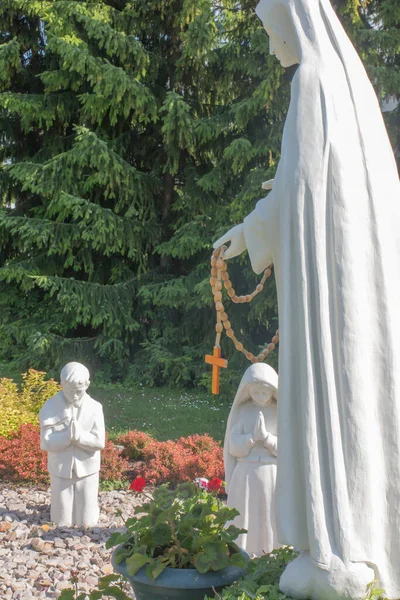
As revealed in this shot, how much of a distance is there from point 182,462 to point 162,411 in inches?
162

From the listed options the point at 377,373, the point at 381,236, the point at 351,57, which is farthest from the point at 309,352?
the point at 351,57

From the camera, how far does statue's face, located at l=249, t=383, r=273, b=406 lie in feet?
16.2

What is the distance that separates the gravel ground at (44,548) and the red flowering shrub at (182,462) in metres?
0.56

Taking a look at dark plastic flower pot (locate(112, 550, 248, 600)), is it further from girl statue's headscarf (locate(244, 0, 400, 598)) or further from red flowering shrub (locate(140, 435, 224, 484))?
red flowering shrub (locate(140, 435, 224, 484))

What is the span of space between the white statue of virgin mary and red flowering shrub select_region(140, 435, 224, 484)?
16.6 ft

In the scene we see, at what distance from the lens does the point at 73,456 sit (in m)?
6.28

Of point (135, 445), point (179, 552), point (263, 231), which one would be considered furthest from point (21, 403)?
point (263, 231)

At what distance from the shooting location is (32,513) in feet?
21.8

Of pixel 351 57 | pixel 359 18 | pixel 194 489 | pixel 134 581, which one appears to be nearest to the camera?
pixel 351 57

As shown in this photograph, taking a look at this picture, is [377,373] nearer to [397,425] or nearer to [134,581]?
[397,425]

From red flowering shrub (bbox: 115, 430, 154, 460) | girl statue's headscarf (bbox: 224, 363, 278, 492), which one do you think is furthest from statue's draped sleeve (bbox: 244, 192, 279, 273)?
red flowering shrub (bbox: 115, 430, 154, 460)

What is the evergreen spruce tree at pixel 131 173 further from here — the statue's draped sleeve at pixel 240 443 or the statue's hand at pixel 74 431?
the statue's draped sleeve at pixel 240 443

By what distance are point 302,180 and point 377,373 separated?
0.78 metres

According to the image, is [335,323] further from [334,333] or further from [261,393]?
[261,393]
